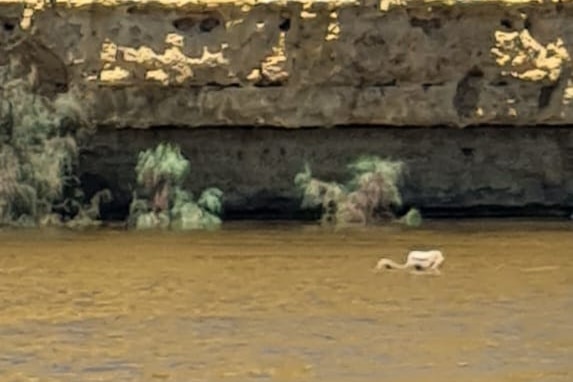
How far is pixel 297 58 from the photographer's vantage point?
25.1m

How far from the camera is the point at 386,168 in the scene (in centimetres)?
2573

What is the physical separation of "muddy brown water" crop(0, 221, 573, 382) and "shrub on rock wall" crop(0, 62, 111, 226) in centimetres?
102

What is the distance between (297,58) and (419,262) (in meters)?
6.42

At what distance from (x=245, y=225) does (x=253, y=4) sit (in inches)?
143

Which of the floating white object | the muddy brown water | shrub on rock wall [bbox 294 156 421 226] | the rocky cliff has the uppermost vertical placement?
the rocky cliff

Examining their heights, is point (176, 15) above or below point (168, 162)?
above

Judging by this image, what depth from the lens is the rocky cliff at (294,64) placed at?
24969 millimetres

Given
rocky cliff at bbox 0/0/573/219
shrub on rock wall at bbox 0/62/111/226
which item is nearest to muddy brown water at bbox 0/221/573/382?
shrub on rock wall at bbox 0/62/111/226

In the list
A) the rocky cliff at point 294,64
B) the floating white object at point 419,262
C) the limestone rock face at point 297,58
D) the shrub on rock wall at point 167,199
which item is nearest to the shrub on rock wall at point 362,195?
the rocky cliff at point 294,64

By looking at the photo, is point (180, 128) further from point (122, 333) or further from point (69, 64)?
point (122, 333)

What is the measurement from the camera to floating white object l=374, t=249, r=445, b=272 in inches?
771

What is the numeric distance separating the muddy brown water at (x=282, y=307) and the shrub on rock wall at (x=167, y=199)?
1095 mm

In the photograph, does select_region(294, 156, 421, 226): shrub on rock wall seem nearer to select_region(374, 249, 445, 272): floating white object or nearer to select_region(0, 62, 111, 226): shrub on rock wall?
select_region(0, 62, 111, 226): shrub on rock wall

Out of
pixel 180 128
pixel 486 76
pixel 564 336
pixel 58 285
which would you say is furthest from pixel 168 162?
pixel 564 336
